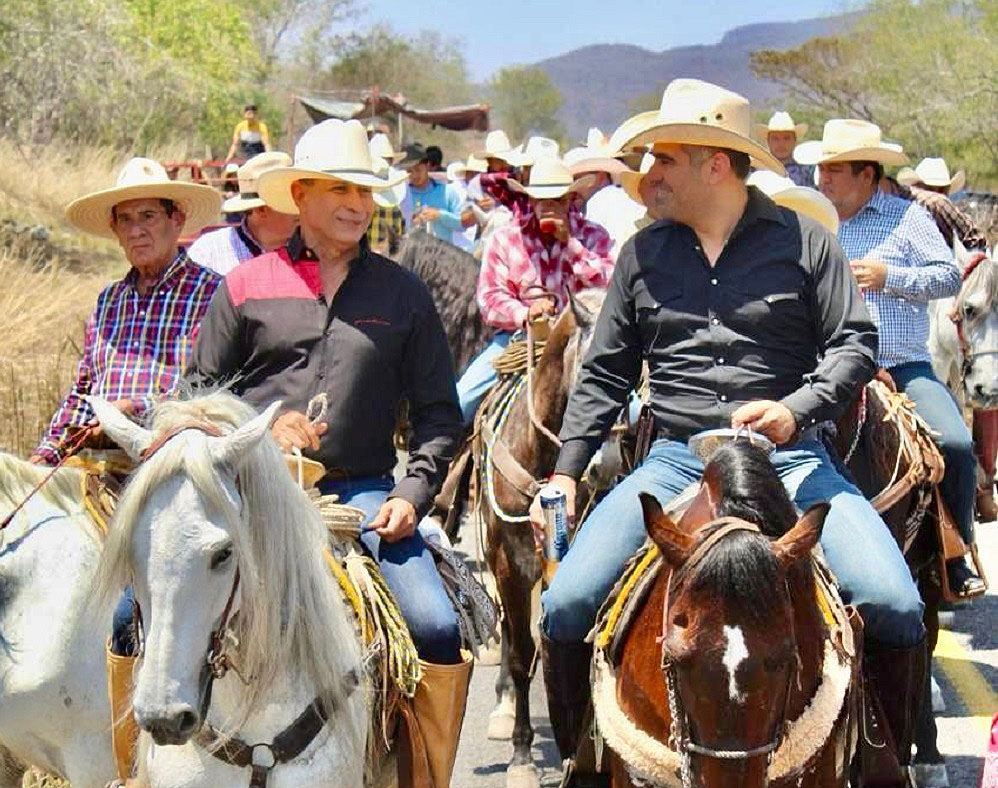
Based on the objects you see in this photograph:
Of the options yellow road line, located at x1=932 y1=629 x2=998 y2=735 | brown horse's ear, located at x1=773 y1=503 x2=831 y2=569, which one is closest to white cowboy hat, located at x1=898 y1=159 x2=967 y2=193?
yellow road line, located at x1=932 y1=629 x2=998 y2=735

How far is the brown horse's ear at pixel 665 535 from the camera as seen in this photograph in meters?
4.15

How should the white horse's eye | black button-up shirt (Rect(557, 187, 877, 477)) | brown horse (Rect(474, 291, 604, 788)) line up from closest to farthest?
the white horse's eye
black button-up shirt (Rect(557, 187, 877, 477))
brown horse (Rect(474, 291, 604, 788))

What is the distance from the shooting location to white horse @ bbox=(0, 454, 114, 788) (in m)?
5.44

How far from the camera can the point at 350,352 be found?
530 cm

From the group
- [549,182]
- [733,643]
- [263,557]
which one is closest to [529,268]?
[549,182]

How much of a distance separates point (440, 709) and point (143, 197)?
268 cm

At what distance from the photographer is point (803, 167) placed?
1235 centimetres

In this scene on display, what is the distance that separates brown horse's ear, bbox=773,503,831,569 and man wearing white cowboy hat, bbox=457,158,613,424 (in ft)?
15.0

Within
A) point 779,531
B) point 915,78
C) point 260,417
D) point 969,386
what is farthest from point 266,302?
point 915,78

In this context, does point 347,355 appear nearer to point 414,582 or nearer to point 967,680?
point 414,582

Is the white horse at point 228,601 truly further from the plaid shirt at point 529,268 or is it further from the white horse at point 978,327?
the white horse at point 978,327

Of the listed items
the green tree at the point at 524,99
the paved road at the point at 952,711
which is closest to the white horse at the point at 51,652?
the paved road at the point at 952,711

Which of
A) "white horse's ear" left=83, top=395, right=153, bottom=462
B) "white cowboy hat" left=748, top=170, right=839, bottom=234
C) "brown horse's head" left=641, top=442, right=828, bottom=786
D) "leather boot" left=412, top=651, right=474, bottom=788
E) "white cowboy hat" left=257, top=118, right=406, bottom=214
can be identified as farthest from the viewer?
"white cowboy hat" left=748, top=170, right=839, bottom=234

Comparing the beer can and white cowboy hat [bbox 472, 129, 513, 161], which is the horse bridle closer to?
the beer can
